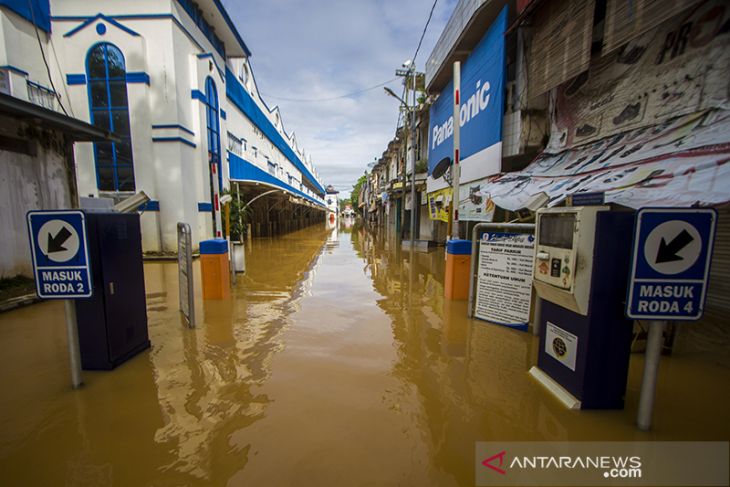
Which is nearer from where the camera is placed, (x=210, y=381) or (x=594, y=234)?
(x=594, y=234)

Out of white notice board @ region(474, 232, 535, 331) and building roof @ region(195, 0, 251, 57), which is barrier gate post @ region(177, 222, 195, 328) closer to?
white notice board @ region(474, 232, 535, 331)

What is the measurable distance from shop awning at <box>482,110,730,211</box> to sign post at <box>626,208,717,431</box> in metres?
0.91

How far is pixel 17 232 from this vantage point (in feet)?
20.5

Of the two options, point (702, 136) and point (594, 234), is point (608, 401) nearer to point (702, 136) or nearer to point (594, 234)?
point (594, 234)

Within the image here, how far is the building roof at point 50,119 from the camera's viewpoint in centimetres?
501

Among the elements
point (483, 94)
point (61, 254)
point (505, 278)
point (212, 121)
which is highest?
point (212, 121)

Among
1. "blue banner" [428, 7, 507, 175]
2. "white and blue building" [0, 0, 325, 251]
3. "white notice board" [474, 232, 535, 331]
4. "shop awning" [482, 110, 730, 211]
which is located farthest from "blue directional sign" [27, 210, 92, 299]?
"blue banner" [428, 7, 507, 175]

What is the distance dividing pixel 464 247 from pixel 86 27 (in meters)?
14.1

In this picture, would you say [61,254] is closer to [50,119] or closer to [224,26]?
[50,119]

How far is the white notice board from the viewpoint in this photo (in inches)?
169

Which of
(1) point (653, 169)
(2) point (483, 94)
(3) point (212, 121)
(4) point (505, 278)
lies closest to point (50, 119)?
(3) point (212, 121)

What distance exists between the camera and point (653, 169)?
3.73m

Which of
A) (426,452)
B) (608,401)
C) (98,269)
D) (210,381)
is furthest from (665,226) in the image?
(98,269)

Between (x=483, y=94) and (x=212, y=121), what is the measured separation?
11.0 meters
